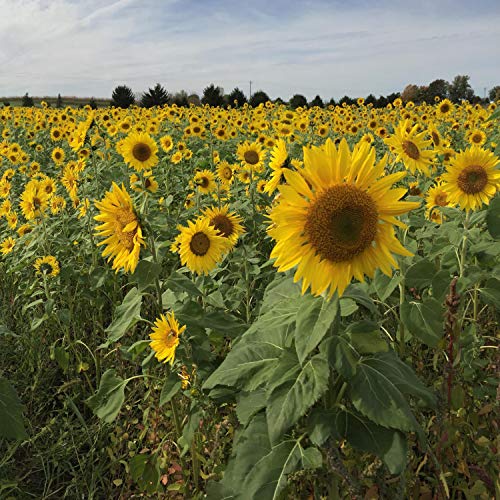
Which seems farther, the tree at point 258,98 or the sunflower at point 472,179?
the tree at point 258,98

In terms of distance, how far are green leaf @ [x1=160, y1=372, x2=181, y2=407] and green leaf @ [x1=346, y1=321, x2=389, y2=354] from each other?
923mm

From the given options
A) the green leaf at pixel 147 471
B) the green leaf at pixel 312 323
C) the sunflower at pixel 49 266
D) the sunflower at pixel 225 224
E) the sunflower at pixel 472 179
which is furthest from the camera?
the sunflower at pixel 49 266

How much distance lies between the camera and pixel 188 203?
5.46m

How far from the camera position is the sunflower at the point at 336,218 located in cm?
167

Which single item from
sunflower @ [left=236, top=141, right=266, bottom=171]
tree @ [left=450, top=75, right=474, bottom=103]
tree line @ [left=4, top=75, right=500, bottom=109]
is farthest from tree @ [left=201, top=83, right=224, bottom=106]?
sunflower @ [left=236, top=141, right=266, bottom=171]

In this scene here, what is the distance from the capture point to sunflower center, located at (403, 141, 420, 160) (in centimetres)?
345

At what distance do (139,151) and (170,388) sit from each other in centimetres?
289

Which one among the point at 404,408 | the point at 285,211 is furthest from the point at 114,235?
the point at 404,408

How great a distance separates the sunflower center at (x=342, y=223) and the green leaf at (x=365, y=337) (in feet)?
0.92

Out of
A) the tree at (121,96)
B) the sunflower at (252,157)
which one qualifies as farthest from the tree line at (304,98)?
the sunflower at (252,157)

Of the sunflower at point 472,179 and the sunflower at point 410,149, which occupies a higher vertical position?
the sunflower at point 410,149

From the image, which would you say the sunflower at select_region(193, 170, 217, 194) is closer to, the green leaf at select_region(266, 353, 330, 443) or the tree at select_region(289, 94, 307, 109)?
the green leaf at select_region(266, 353, 330, 443)

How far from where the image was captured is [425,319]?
2.46 m

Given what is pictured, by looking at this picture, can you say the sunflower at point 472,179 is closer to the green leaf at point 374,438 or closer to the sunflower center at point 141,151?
the green leaf at point 374,438
